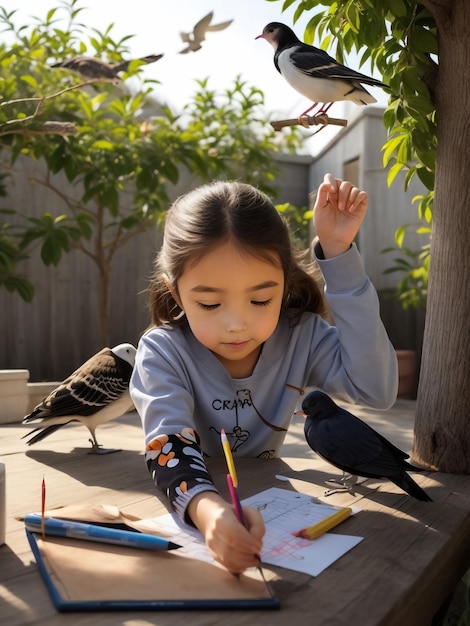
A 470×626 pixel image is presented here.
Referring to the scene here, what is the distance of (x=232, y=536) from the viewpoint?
80cm

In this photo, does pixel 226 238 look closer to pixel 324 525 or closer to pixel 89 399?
pixel 324 525

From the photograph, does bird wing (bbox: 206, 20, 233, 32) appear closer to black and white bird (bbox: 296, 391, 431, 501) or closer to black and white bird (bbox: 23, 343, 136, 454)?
black and white bird (bbox: 23, 343, 136, 454)

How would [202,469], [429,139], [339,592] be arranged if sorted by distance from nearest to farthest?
[339,592] → [202,469] → [429,139]

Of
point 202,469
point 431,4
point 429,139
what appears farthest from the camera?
point 429,139

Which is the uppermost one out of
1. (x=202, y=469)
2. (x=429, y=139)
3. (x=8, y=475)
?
(x=429, y=139)

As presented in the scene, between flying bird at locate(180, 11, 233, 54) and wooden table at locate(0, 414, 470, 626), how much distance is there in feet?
3.48

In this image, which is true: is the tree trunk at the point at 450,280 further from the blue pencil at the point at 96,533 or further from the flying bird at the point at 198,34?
the blue pencil at the point at 96,533

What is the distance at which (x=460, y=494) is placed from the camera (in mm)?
1233

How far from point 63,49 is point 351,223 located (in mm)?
3508

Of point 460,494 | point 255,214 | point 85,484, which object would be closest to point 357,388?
point 460,494

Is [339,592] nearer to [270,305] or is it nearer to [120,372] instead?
[270,305]

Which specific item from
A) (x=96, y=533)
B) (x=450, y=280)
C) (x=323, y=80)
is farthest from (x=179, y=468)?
(x=323, y=80)

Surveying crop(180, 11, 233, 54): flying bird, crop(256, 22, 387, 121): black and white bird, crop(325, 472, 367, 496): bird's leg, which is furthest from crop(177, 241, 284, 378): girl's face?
crop(180, 11, 233, 54): flying bird

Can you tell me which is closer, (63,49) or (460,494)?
(460,494)
